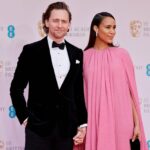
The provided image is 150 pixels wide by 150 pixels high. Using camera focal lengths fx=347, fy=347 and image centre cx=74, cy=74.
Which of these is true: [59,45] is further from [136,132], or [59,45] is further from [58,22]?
[136,132]

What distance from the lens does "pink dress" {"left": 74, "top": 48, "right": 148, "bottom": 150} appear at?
175 cm

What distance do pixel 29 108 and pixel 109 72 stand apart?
448 mm

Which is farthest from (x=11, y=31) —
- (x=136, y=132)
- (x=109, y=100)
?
(x=136, y=132)

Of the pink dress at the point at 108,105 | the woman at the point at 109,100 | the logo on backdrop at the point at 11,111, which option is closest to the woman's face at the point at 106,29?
the woman at the point at 109,100

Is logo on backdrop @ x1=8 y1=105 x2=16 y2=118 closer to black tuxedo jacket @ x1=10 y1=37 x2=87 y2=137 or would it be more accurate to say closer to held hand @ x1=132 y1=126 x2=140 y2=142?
black tuxedo jacket @ x1=10 y1=37 x2=87 y2=137

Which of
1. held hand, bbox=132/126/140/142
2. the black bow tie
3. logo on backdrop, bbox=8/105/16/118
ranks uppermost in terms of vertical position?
the black bow tie

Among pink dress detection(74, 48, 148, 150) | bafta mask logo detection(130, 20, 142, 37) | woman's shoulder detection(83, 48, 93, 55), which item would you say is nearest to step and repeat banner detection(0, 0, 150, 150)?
bafta mask logo detection(130, 20, 142, 37)

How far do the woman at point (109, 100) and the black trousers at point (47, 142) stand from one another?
19 centimetres

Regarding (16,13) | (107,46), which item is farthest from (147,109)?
(16,13)

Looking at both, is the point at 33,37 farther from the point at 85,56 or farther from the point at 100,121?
the point at 100,121

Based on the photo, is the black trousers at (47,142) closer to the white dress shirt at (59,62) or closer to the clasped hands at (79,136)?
the clasped hands at (79,136)

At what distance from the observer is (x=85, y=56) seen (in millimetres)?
1826

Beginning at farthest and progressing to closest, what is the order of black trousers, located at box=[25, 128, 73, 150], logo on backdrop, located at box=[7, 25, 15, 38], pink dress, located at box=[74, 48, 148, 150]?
1. logo on backdrop, located at box=[7, 25, 15, 38]
2. pink dress, located at box=[74, 48, 148, 150]
3. black trousers, located at box=[25, 128, 73, 150]

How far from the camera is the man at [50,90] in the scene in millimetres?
1576
